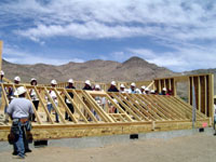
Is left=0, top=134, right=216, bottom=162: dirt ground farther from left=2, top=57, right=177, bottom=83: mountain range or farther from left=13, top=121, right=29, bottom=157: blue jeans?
left=2, top=57, right=177, bottom=83: mountain range

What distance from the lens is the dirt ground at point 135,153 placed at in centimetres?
588

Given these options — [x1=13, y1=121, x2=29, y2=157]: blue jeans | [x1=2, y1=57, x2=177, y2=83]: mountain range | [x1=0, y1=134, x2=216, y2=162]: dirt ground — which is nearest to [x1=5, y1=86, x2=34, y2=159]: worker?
[x1=13, y1=121, x2=29, y2=157]: blue jeans

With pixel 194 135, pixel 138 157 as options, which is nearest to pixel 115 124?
pixel 138 157

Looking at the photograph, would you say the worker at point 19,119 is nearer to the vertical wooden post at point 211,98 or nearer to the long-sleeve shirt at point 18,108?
the long-sleeve shirt at point 18,108

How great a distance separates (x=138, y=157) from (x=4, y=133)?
3.46 metres

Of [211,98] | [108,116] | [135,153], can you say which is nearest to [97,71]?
[211,98]

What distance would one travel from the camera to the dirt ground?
5875 millimetres

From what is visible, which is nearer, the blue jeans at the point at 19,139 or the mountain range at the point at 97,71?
the blue jeans at the point at 19,139

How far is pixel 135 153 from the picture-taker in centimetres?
680

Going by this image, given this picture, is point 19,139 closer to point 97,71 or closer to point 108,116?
point 108,116

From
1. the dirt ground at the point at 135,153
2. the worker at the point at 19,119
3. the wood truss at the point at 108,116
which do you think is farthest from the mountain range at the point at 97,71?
the worker at the point at 19,119

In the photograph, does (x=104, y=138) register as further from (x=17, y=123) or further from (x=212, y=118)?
(x=212, y=118)

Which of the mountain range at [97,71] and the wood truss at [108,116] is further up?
the mountain range at [97,71]

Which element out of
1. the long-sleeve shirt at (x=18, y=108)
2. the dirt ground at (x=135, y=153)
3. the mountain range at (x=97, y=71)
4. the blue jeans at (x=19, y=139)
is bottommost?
the dirt ground at (x=135, y=153)
